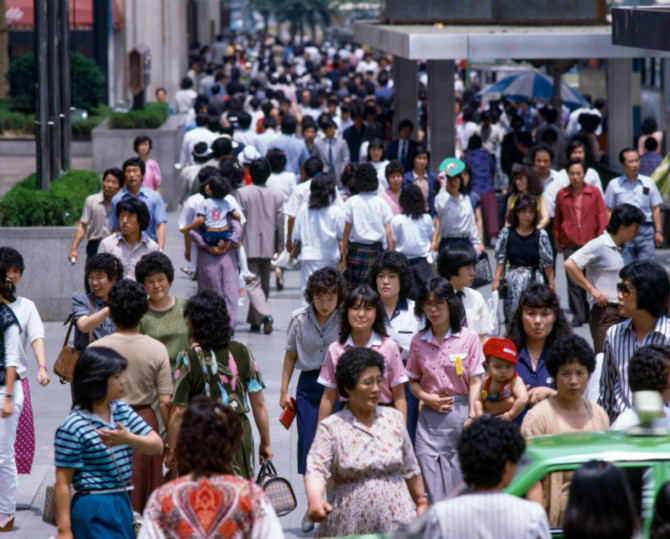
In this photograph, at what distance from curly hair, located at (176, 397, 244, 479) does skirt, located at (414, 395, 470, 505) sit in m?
2.22

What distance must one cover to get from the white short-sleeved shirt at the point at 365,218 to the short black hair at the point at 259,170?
1.16 m

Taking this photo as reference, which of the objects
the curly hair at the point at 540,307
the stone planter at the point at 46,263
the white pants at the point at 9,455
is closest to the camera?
the curly hair at the point at 540,307

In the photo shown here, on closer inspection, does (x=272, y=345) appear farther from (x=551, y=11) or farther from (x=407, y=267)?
(x=551, y=11)

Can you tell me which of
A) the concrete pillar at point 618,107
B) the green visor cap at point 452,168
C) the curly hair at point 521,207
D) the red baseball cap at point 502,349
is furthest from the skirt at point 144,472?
the concrete pillar at point 618,107

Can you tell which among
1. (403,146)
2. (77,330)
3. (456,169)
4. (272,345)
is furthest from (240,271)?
(403,146)

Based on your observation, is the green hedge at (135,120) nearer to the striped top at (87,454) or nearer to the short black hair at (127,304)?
the short black hair at (127,304)

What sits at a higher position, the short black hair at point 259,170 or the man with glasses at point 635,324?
the short black hair at point 259,170

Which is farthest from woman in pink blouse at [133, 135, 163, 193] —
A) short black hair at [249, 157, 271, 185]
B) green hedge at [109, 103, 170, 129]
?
green hedge at [109, 103, 170, 129]

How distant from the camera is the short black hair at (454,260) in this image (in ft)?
23.7

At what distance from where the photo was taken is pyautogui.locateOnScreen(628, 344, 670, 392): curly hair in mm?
5336

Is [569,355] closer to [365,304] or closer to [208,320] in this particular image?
[365,304]

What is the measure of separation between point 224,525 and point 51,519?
5.19ft

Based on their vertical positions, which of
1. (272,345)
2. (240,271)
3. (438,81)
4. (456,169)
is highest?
(438,81)

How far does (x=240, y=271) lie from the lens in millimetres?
10914
